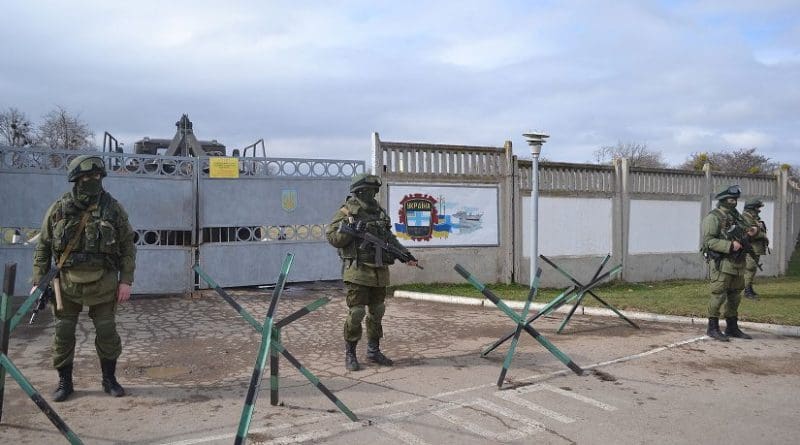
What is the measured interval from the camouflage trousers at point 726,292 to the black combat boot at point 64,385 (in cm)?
684

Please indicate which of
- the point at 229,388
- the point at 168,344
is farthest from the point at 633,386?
the point at 168,344

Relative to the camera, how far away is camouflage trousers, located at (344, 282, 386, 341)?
5.72 m

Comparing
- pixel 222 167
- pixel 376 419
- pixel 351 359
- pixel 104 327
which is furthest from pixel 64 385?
pixel 222 167

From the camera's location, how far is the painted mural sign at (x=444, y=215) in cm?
1113

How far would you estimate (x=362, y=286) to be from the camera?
581 cm

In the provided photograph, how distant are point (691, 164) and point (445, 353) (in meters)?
37.3

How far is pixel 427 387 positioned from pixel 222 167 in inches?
242

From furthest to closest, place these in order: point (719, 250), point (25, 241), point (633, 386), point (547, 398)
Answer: point (25, 241), point (719, 250), point (633, 386), point (547, 398)

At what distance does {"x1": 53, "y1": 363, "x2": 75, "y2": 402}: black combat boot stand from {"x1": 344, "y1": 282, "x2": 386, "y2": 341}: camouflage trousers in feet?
7.72

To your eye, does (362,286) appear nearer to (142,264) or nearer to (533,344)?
(533,344)

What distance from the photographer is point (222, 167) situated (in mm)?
9898

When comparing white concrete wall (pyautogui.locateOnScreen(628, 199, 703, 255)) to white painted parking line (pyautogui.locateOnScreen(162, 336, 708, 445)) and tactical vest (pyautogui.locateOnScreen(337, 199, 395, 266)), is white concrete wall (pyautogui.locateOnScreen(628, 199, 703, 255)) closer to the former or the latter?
white painted parking line (pyautogui.locateOnScreen(162, 336, 708, 445))

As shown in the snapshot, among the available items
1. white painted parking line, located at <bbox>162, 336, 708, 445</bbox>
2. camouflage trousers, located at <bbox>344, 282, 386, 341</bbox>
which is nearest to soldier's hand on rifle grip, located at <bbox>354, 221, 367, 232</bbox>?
camouflage trousers, located at <bbox>344, 282, 386, 341</bbox>

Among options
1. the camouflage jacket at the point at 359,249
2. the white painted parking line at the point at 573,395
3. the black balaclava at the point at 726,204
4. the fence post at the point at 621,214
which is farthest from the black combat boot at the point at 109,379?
the fence post at the point at 621,214
